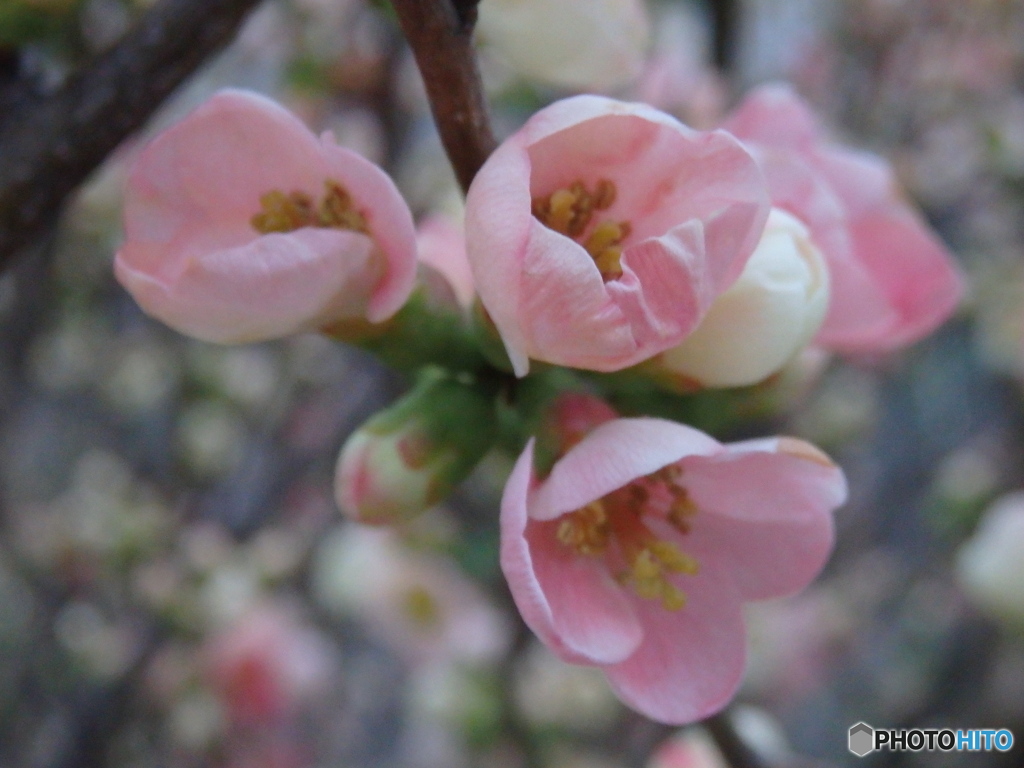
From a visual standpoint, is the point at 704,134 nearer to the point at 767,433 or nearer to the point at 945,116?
the point at 767,433

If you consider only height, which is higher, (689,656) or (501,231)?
(501,231)

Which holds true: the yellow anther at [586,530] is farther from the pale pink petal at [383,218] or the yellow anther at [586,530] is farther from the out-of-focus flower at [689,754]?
the out-of-focus flower at [689,754]

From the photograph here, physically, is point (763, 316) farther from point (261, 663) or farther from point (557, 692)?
point (261, 663)

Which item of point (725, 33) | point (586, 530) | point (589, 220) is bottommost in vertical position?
point (725, 33)

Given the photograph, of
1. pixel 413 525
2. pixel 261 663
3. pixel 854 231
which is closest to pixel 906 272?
pixel 854 231

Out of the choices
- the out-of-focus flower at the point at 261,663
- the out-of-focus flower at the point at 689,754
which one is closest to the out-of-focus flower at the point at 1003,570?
the out-of-focus flower at the point at 689,754
